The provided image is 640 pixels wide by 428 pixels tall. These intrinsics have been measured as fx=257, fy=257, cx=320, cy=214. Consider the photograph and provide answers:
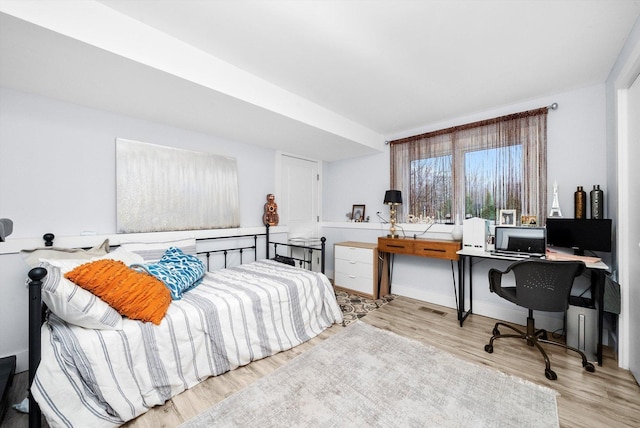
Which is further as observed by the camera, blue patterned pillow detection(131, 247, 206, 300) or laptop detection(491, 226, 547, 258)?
laptop detection(491, 226, 547, 258)

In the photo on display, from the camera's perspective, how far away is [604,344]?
2.33m

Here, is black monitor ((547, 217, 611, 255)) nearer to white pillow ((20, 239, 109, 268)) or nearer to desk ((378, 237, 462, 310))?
desk ((378, 237, 462, 310))

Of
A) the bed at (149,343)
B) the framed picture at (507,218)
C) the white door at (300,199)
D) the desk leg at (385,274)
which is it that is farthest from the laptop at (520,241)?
the white door at (300,199)

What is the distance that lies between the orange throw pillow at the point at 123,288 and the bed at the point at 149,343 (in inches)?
2.0

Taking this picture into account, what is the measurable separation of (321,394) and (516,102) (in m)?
3.40

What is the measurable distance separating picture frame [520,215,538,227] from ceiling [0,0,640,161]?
1258 millimetres

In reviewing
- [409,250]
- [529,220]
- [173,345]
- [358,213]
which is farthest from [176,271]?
[529,220]

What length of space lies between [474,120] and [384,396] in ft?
10.1

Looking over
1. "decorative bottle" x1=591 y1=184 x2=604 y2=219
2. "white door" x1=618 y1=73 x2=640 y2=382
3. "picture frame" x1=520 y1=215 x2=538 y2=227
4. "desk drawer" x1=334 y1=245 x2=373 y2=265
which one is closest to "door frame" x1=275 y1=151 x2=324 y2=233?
"desk drawer" x1=334 y1=245 x2=373 y2=265

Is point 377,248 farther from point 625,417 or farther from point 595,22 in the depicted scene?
point 595,22

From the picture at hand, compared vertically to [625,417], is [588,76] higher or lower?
higher

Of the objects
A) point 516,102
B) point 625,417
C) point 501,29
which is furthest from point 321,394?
point 516,102

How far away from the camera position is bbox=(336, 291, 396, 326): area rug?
2906 millimetres

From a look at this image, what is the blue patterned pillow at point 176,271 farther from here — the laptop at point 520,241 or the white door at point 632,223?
the white door at point 632,223
